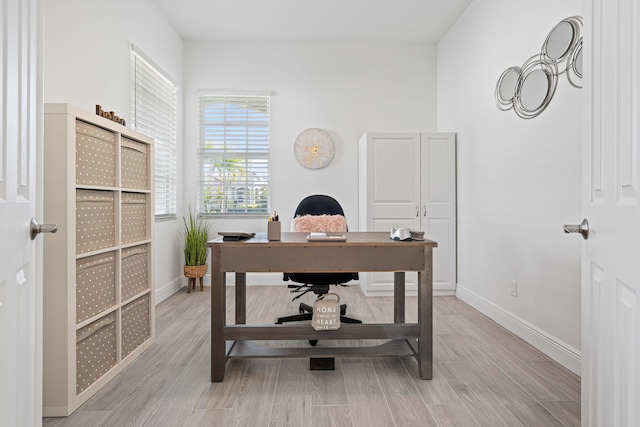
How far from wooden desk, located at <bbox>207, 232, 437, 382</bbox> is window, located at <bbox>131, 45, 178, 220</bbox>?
2.00 meters

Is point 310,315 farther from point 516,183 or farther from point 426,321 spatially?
point 516,183

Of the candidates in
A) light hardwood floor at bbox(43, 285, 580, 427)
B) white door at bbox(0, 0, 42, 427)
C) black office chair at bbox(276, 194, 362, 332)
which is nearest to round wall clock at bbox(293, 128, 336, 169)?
black office chair at bbox(276, 194, 362, 332)

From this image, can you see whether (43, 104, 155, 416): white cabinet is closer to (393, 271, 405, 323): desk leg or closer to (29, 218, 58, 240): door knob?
(29, 218, 58, 240): door knob

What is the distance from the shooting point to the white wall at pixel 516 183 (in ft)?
7.39

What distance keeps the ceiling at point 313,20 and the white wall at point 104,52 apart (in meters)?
0.35

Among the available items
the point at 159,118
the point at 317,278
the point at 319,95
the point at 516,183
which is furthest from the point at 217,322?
the point at 319,95

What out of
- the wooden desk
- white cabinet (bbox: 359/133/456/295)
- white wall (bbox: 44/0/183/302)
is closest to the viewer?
the wooden desk

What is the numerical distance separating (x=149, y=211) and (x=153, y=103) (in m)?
1.68

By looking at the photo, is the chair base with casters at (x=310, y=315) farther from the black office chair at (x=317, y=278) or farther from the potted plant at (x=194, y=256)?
the potted plant at (x=194, y=256)

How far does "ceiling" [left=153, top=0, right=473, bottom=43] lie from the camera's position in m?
3.66

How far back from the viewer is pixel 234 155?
14.8 ft

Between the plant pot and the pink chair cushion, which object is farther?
the plant pot

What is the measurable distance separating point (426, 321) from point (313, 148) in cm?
290

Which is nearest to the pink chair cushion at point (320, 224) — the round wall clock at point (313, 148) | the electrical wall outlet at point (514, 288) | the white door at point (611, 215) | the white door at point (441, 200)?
the white door at point (441, 200)
